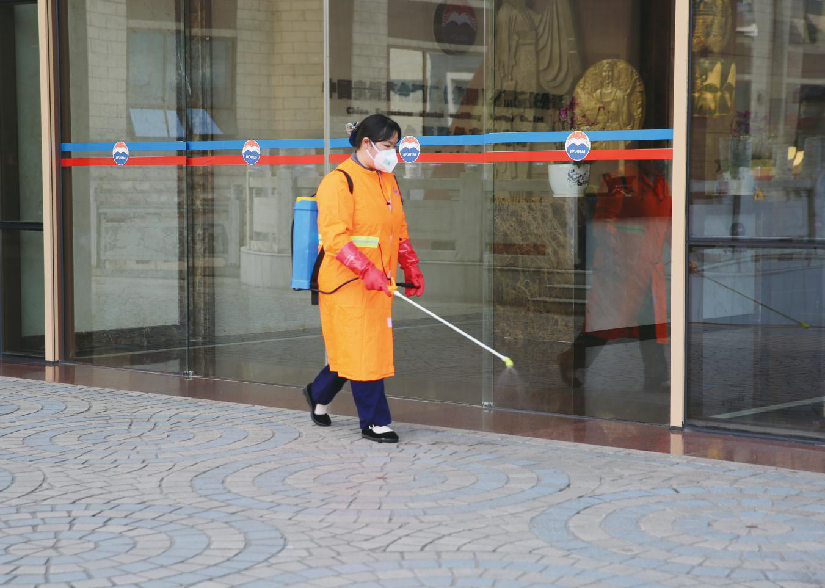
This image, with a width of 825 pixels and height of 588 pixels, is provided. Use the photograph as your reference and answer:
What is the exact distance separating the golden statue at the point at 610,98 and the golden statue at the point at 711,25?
476 mm

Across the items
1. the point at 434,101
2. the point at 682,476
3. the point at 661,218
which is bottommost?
the point at 682,476

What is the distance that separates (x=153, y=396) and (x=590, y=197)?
3.38 metres

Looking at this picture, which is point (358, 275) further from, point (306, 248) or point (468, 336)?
point (468, 336)

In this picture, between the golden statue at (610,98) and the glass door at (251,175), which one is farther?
the glass door at (251,175)

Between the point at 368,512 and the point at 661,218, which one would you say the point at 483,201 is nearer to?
the point at 661,218

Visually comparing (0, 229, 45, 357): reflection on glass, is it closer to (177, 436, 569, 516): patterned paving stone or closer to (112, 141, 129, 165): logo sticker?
(112, 141, 129, 165): logo sticker

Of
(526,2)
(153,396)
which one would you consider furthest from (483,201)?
(153,396)

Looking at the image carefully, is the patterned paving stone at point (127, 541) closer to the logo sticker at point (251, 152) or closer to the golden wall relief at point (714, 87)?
the golden wall relief at point (714, 87)

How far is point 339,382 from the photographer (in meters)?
7.52

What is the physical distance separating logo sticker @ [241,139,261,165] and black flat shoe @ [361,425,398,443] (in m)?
3.22

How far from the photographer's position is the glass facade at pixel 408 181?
26.3 ft

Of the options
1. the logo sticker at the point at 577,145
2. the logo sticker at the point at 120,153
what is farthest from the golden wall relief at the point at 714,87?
the logo sticker at the point at 120,153

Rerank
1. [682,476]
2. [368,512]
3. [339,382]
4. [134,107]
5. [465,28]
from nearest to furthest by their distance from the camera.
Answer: [368,512] → [682,476] → [339,382] → [465,28] → [134,107]

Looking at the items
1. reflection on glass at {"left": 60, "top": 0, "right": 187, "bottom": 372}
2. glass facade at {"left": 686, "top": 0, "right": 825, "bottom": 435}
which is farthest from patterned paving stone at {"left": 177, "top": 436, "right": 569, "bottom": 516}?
reflection on glass at {"left": 60, "top": 0, "right": 187, "bottom": 372}
